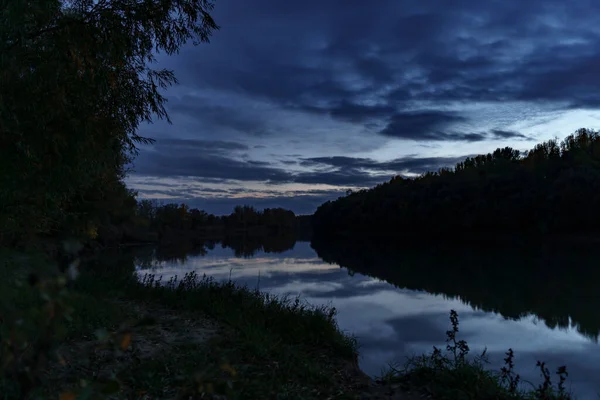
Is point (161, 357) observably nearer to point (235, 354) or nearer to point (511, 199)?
point (235, 354)

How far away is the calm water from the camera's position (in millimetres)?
10445

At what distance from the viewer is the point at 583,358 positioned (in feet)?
33.6

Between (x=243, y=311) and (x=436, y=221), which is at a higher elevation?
(x=436, y=221)

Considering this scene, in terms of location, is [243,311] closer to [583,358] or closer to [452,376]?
[452,376]

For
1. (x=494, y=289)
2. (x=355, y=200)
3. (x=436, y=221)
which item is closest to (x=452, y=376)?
(x=494, y=289)

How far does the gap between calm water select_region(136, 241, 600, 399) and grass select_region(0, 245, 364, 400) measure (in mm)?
1780

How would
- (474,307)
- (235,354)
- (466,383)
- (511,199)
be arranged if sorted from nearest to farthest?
1. (466,383)
2. (235,354)
3. (474,307)
4. (511,199)

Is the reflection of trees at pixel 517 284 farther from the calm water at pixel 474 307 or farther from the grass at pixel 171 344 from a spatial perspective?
the grass at pixel 171 344

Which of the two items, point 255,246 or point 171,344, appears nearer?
point 171,344

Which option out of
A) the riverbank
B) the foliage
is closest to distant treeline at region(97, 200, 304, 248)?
the foliage

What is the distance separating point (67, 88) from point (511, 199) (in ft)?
219

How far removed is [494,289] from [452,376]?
16.3 m

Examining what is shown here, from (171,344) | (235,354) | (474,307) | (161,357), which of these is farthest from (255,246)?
(161,357)

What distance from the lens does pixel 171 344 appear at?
7.24 m
